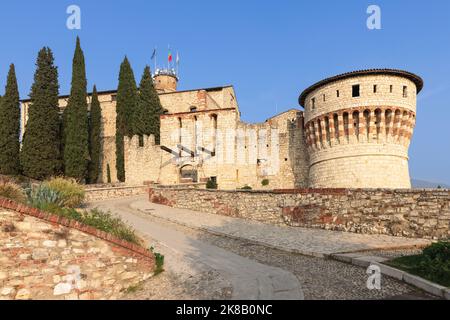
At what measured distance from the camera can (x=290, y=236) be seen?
11.9 m

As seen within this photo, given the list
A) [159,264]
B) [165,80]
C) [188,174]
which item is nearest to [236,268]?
[159,264]

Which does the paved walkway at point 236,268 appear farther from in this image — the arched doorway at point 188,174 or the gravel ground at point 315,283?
the arched doorway at point 188,174

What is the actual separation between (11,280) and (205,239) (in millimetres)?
6441

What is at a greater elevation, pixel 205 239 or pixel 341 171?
pixel 341 171

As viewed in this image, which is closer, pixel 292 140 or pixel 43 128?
pixel 292 140

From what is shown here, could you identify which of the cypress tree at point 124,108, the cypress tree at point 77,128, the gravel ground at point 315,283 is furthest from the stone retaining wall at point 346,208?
the cypress tree at point 124,108

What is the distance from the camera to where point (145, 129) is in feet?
113

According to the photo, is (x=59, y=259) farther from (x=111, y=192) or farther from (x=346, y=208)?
(x=111, y=192)

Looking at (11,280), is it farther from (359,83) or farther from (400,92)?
(400,92)

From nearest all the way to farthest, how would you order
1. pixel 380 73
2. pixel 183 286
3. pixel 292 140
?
pixel 183 286
pixel 380 73
pixel 292 140

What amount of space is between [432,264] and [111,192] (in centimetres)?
2119

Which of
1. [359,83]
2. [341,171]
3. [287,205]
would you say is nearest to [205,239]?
[287,205]
